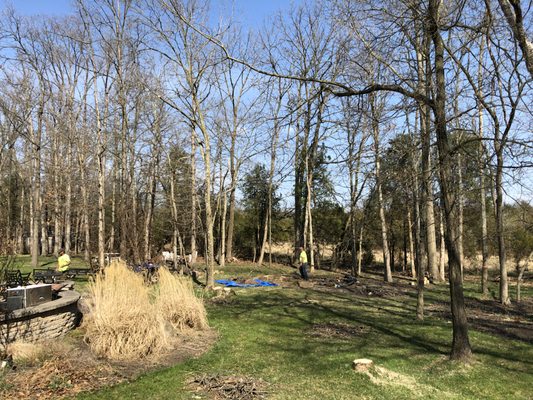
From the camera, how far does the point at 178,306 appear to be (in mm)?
9281

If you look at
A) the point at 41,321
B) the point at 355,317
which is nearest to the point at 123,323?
the point at 41,321

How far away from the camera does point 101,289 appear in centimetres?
789

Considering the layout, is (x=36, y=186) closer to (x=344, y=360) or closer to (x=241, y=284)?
(x=241, y=284)

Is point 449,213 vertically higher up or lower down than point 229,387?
higher up

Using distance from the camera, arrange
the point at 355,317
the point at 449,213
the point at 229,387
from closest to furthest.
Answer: the point at 229,387 < the point at 449,213 < the point at 355,317

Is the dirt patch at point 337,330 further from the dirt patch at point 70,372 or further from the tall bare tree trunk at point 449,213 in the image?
the dirt patch at point 70,372

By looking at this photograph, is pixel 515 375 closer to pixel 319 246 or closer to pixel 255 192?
pixel 319 246

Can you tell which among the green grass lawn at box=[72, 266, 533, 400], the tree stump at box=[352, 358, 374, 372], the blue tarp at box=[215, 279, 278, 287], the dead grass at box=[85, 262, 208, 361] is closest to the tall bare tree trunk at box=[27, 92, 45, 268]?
the blue tarp at box=[215, 279, 278, 287]

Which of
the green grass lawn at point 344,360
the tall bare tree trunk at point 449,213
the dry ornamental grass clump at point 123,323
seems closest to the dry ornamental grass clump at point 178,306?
the green grass lawn at point 344,360

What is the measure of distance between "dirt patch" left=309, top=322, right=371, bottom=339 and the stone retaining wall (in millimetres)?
5130

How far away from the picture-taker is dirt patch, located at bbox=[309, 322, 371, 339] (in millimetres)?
9336

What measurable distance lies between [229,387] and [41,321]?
4.06m

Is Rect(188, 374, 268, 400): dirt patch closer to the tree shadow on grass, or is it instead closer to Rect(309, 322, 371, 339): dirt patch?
the tree shadow on grass

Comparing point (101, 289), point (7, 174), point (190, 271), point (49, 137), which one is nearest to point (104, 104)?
point (190, 271)
